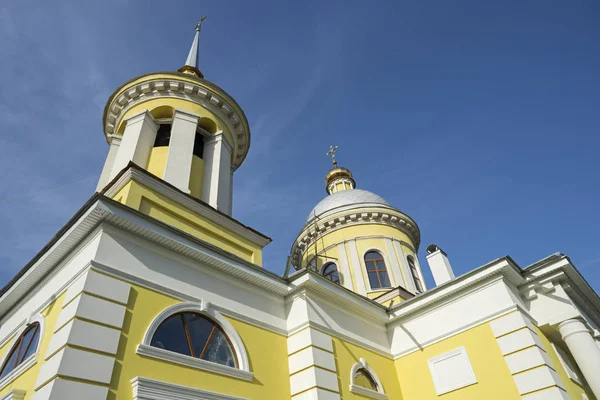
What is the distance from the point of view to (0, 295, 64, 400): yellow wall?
634 cm

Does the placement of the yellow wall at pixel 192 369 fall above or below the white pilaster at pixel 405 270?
below

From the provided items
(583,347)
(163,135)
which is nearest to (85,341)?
(163,135)

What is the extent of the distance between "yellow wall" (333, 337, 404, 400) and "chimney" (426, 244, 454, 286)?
3.79 meters

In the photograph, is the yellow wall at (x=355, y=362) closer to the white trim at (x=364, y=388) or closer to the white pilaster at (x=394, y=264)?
the white trim at (x=364, y=388)

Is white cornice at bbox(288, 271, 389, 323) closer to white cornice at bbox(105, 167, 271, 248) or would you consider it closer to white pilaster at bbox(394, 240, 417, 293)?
white cornice at bbox(105, 167, 271, 248)

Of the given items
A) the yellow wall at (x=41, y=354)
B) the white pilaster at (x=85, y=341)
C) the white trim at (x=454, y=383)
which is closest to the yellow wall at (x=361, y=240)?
the white trim at (x=454, y=383)

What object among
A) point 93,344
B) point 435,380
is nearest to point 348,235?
point 435,380

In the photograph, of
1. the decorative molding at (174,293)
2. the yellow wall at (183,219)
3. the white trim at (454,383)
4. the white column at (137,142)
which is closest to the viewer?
the decorative molding at (174,293)

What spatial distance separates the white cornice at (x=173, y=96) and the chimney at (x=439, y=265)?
273 inches

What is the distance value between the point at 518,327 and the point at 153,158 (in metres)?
9.16

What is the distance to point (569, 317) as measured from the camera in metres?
9.17

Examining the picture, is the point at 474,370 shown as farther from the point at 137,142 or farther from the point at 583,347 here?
the point at 137,142

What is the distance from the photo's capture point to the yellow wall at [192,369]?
632 centimetres

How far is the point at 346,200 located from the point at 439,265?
320 inches
